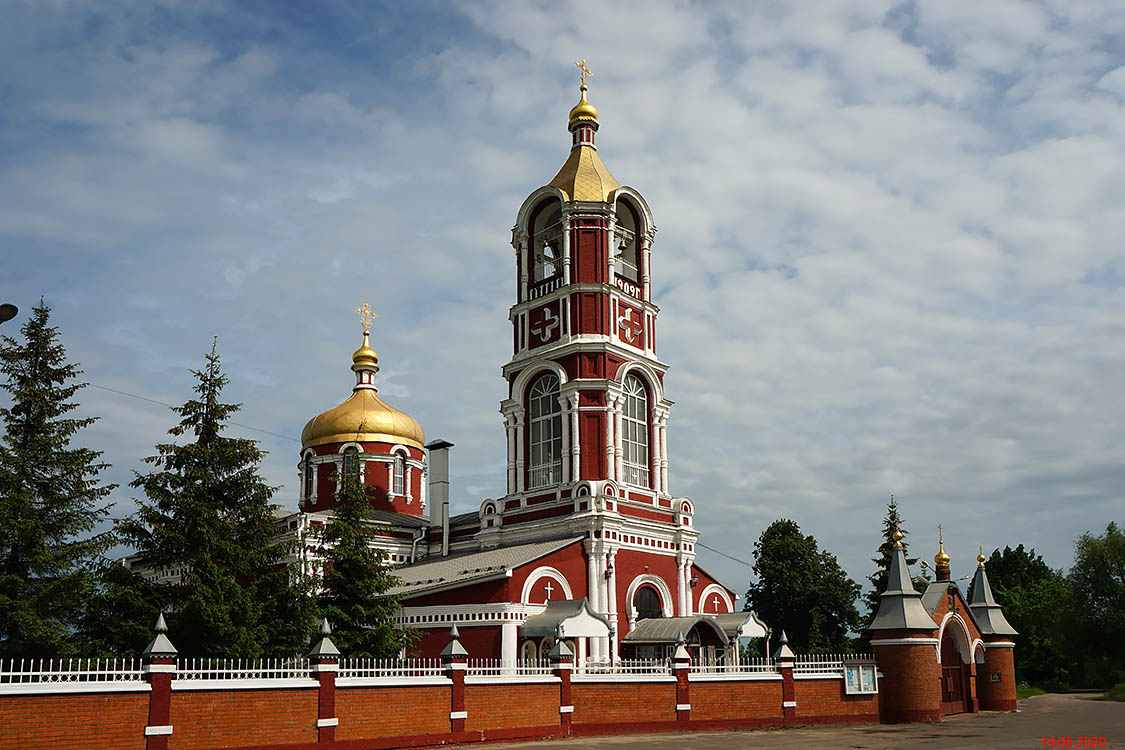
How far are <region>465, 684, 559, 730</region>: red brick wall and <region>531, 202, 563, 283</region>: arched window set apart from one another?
16309mm

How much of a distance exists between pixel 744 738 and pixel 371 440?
22995 mm

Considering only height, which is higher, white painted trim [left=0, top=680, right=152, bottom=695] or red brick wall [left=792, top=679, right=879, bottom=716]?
white painted trim [left=0, top=680, right=152, bottom=695]

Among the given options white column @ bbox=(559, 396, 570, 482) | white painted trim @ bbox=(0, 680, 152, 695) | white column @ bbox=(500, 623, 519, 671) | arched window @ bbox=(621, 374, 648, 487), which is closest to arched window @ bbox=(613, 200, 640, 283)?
arched window @ bbox=(621, 374, 648, 487)

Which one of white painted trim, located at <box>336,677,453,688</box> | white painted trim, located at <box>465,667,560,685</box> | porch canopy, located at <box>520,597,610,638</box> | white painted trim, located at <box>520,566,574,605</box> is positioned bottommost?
white painted trim, located at <box>465,667,560,685</box>

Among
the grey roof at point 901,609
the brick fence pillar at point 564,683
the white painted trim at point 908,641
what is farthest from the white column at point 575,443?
the brick fence pillar at point 564,683

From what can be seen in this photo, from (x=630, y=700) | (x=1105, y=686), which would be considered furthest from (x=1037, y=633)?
(x=630, y=700)

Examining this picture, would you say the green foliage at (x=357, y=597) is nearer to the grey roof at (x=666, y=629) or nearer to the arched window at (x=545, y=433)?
the grey roof at (x=666, y=629)

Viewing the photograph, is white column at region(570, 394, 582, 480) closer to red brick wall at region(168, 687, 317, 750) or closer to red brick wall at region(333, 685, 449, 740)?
red brick wall at region(333, 685, 449, 740)

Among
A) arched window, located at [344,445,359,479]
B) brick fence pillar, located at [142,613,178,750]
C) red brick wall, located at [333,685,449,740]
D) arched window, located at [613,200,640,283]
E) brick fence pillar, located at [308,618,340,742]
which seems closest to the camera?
brick fence pillar, located at [142,613,178,750]

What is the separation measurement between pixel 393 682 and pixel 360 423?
22.9 meters

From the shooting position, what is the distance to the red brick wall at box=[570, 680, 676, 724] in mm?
20188

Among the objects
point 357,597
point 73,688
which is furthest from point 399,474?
point 73,688

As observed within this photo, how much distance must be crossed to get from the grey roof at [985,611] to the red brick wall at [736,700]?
860 centimetres

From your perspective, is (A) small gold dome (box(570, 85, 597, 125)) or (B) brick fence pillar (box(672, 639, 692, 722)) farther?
(A) small gold dome (box(570, 85, 597, 125))
